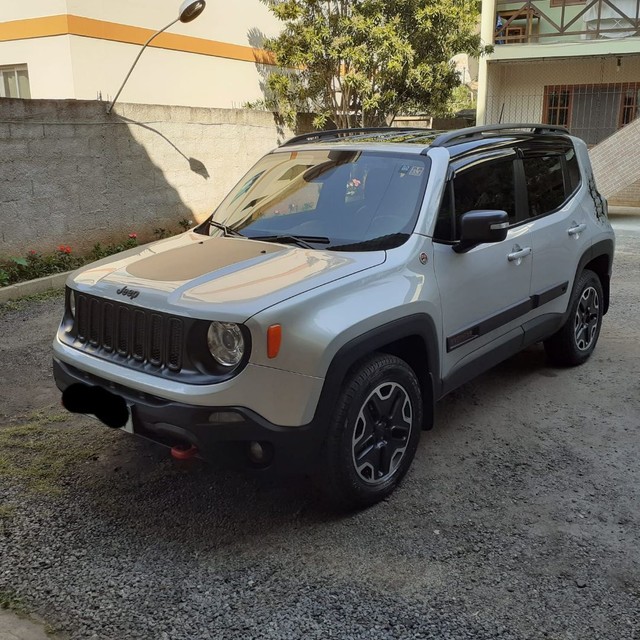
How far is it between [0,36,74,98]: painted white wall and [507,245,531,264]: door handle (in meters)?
9.24

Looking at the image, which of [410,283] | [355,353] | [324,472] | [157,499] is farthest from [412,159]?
[157,499]

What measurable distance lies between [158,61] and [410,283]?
35.4 feet

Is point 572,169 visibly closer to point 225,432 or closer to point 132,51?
point 225,432

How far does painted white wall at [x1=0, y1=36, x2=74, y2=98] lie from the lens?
36.2ft

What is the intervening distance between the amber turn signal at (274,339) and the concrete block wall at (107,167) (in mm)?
6258

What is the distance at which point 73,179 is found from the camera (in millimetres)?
8656

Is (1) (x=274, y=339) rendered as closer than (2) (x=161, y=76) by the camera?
Yes

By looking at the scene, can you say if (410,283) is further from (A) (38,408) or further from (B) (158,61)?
(B) (158,61)

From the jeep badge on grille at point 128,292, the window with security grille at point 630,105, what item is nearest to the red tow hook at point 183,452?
the jeep badge on grille at point 128,292

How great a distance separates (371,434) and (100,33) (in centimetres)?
1046

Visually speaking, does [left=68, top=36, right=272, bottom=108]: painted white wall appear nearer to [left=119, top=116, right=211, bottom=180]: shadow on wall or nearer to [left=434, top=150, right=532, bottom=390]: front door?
[left=119, top=116, right=211, bottom=180]: shadow on wall

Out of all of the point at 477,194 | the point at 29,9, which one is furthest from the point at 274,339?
the point at 29,9

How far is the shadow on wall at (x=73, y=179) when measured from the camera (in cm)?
798

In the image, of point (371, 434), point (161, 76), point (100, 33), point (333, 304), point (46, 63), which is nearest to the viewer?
point (333, 304)
